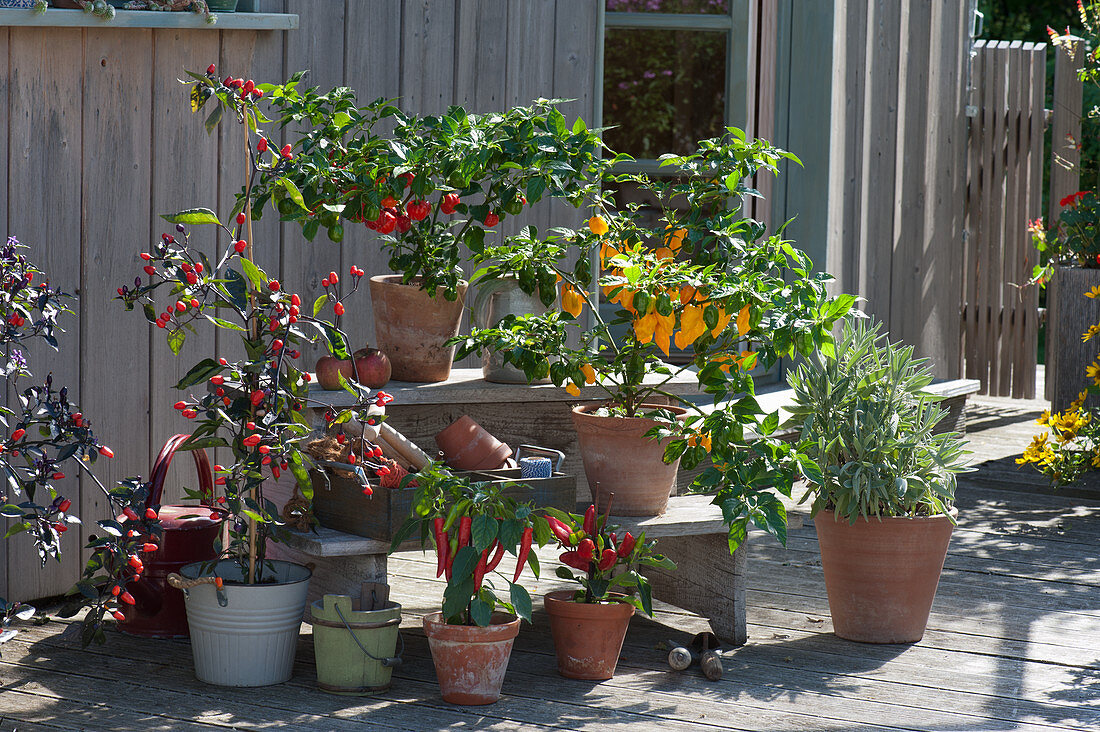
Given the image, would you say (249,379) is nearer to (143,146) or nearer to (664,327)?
(664,327)

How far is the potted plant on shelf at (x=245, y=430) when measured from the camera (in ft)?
8.64

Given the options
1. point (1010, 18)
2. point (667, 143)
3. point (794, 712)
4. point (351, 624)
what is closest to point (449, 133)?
point (351, 624)

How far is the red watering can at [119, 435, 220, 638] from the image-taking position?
303cm

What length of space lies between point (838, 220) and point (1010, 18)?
6.25 meters

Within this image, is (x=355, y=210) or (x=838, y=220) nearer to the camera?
(x=355, y=210)

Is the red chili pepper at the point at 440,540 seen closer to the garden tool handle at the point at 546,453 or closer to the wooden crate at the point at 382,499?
the wooden crate at the point at 382,499

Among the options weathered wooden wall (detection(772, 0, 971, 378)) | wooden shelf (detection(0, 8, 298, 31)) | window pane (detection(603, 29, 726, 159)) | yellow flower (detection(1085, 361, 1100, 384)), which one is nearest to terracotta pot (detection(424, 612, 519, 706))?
wooden shelf (detection(0, 8, 298, 31))

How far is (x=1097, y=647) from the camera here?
3.06 meters

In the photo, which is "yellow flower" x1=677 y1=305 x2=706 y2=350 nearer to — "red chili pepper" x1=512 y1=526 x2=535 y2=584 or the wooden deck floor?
"red chili pepper" x1=512 y1=526 x2=535 y2=584

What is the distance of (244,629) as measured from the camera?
269 cm

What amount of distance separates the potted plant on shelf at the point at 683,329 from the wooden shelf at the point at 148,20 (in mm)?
1011

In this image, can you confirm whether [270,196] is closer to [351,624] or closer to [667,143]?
[351,624]

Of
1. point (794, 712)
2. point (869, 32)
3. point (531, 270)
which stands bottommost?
point (794, 712)

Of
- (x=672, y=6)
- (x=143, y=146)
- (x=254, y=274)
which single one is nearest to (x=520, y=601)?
(x=254, y=274)
